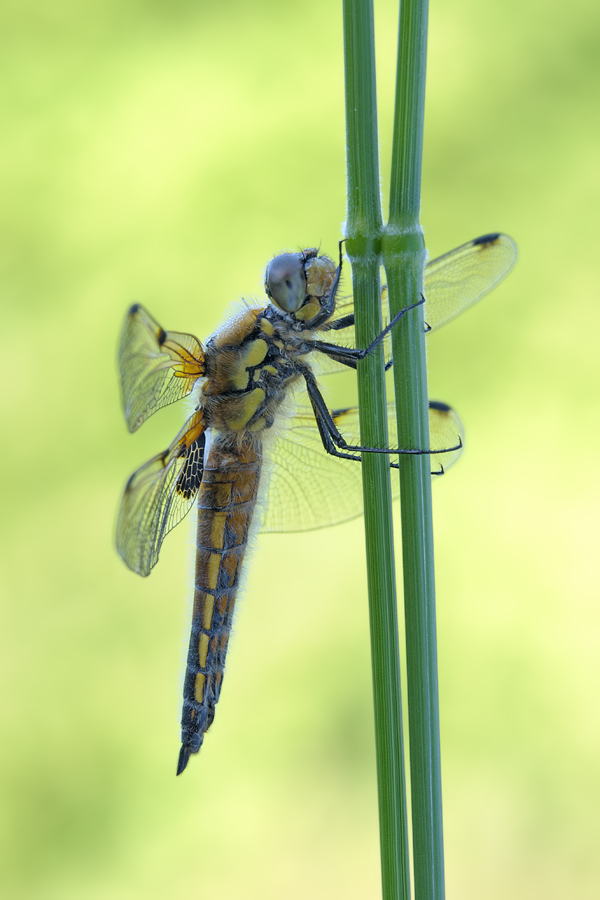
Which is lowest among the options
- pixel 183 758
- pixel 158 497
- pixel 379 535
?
pixel 183 758

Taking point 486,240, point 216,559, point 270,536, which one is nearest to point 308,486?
point 216,559

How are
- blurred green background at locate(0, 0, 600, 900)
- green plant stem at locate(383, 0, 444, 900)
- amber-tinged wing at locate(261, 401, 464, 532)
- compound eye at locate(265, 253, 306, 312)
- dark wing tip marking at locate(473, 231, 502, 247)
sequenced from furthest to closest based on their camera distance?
blurred green background at locate(0, 0, 600, 900)
amber-tinged wing at locate(261, 401, 464, 532)
dark wing tip marking at locate(473, 231, 502, 247)
compound eye at locate(265, 253, 306, 312)
green plant stem at locate(383, 0, 444, 900)

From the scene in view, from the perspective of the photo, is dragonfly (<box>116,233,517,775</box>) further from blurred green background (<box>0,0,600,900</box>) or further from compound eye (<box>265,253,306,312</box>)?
blurred green background (<box>0,0,600,900</box>)

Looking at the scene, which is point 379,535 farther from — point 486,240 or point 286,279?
point 486,240

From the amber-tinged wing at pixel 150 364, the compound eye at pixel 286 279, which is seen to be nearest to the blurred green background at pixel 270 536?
the amber-tinged wing at pixel 150 364

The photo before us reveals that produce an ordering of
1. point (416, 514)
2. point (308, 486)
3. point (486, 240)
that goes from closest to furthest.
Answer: point (416, 514), point (486, 240), point (308, 486)

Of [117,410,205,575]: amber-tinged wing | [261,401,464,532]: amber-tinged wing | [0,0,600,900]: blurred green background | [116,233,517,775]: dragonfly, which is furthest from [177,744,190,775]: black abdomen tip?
[0,0,600,900]: blurred green background

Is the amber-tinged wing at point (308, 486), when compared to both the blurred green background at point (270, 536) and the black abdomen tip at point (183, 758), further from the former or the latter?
the blurred green background at point (270, 536)

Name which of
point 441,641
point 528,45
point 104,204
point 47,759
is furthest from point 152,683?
point 528,45
